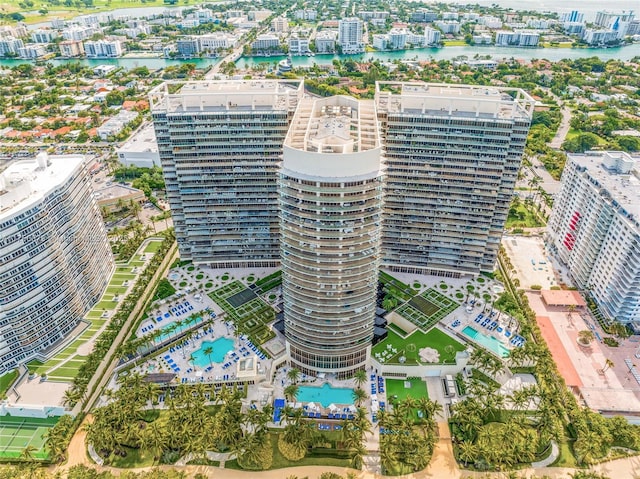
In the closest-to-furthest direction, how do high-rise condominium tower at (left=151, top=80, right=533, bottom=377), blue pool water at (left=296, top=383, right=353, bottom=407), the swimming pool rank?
high-rise condominium tower at (left=151, top=80, right=533, bottom=377) → blue pool water at (left=296, top=383, right=353, bottom=407) → the swimming pool

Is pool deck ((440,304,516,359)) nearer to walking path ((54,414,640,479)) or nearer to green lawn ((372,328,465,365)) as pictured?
green lawn ((372,328,465,365))

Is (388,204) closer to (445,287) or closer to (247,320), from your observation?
(445,287)

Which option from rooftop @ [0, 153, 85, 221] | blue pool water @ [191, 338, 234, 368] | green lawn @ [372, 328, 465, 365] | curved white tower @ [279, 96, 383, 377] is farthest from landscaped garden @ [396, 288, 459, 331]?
rooftop @ [0, 153, 85, 221]

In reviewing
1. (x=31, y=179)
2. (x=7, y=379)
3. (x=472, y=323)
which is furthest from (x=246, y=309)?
(x=31, y=179)

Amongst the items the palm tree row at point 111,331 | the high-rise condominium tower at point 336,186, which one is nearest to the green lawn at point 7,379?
the palm tree row at point 111,331

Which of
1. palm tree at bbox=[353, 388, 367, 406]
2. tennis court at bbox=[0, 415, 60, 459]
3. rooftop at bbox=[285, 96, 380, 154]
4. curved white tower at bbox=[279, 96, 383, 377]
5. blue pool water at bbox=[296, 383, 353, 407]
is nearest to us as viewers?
curved white tower at bbox=[279, 96, 383, 377]

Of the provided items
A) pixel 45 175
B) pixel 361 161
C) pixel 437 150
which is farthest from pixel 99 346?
pixel 437 150

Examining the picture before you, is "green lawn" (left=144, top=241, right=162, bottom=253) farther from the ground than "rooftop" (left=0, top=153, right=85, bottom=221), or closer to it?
closer to it
